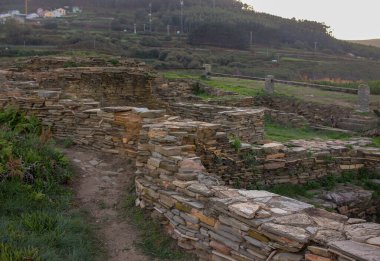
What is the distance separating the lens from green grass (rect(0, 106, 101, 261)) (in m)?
5.04

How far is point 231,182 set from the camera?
7633mm

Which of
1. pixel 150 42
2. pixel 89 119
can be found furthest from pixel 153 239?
pixel 150 42

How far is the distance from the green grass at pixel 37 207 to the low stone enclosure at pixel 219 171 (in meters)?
1.07

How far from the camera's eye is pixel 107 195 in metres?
7.03

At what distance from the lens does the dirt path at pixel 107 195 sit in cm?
581

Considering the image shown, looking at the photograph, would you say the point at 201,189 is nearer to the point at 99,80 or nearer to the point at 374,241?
the point at 374,241

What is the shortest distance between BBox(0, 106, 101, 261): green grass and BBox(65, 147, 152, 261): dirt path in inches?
8.3

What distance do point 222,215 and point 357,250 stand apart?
1.65m

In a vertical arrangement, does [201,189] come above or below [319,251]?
above

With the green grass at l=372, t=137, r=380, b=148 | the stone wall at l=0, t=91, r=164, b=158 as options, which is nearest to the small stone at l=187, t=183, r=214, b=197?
the stone wall at l=0, t=91, r=164, b=158

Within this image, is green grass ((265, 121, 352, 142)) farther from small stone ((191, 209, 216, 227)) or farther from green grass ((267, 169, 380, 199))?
small stone ((191, 209, 216, 227))

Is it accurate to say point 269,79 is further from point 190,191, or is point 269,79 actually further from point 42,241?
point 42,241

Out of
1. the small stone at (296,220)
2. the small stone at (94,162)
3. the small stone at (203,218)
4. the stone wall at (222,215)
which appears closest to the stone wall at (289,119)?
the stone wall at (222,215)

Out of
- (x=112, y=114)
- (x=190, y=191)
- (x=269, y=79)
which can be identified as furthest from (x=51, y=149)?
(x=269, y=79)
